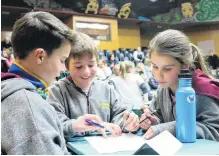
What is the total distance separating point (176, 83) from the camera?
Answer: 138cm

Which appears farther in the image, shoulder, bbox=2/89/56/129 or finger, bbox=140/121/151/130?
finger, bbox=140/121/151/130

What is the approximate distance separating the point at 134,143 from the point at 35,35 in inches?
22.4

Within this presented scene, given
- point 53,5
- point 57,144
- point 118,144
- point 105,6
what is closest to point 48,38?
point 57,144

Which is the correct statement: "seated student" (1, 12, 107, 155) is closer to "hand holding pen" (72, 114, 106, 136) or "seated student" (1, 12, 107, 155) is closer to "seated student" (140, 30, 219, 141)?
"hand holding pen" (72, 114, 106, 136)

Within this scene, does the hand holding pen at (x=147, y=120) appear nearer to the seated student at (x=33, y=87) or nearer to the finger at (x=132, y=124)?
the finger at (x=132, y=124)

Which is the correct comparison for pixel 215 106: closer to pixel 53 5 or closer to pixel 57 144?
pixel 57 144

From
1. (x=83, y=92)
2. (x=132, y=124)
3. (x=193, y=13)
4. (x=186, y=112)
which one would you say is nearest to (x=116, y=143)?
(x=132, y=124)

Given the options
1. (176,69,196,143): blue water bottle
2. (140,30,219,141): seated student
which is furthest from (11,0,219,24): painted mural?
(176,69,196,143): blue water bottle

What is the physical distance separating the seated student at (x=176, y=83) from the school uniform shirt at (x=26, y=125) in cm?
51

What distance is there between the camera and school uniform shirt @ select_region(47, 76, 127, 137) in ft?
5.07

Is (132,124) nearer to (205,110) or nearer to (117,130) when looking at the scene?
(117,130)

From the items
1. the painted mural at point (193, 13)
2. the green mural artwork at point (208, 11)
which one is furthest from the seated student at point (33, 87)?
the green mural artwork at point (208, 11)

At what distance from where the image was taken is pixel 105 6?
10.9 metres

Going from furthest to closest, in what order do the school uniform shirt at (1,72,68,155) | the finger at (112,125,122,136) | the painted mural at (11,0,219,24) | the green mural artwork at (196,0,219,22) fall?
the green mural artwork at (196,0,219,22) < the painted mural at (11,0,219,24) < the finger at (112,125,122,136) < the school uniform shirt at (1,72,68,155)
